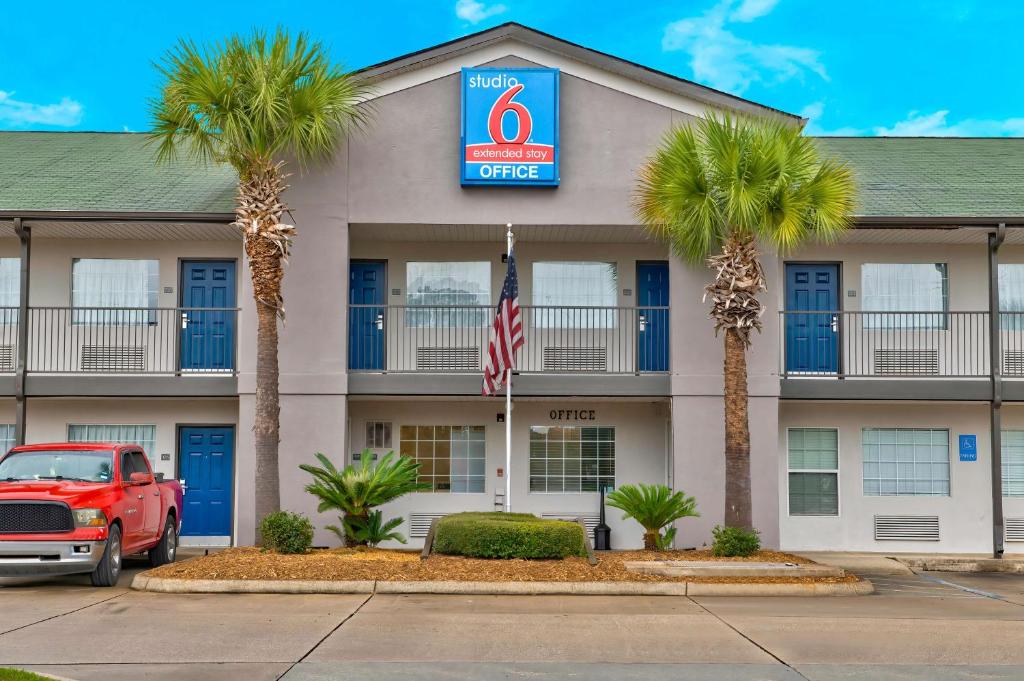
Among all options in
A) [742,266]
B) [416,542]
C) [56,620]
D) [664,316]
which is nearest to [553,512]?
[416,542]

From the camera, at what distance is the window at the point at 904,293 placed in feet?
68.8

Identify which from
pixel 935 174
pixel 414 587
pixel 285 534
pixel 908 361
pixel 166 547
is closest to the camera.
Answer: pixel 414 587

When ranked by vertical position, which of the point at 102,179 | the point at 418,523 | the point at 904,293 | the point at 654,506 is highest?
the point at 102,179

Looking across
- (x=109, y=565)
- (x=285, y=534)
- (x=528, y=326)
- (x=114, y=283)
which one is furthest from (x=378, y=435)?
(x=109, y=565)

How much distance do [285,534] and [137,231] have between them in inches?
279

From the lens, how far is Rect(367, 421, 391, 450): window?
70.1 ft

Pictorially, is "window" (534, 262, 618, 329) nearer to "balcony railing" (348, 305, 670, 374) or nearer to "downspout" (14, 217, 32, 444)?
"balcony railing" (348, 305, 670, 374)

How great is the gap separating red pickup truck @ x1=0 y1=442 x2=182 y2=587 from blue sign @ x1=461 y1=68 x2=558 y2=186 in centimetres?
724

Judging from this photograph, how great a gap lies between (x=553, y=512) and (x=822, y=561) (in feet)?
16.0

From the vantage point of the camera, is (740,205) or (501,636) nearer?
(501,636)

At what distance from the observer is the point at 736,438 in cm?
1697

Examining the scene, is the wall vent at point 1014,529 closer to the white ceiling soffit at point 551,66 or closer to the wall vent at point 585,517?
the wall vent at point 585,517

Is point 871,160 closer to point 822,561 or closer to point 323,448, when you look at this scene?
point 822,561

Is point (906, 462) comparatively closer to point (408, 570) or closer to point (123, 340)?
point (408, 570)
